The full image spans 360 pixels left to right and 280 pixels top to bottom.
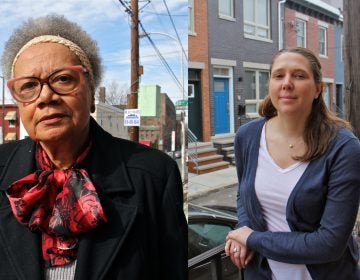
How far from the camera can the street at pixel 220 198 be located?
1.70 meters

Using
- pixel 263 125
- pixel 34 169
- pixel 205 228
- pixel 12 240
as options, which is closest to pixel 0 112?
pixel 34 169

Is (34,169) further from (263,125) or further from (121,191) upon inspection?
(263,125)

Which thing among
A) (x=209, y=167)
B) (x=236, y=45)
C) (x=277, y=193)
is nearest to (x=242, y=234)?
(x=277, y=193)

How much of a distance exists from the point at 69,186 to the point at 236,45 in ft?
3.50

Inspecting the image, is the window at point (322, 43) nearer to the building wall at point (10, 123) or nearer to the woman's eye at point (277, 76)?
the woman's eye at point (277, 76)

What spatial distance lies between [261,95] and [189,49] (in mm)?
305

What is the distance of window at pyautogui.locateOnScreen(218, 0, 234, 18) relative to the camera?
5.10ft

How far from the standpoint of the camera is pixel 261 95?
1.48 meters

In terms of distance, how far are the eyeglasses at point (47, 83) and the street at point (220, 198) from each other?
2.75 ft

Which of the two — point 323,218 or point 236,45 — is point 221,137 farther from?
point 323,218

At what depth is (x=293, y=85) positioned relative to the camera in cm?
103

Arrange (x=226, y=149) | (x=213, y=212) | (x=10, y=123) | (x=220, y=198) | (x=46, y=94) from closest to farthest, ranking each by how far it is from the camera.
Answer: (x=46, y=94) → (x=10, y=123) → (x=226, y=149) → (x=220, y=198) → (x=213, y=212)

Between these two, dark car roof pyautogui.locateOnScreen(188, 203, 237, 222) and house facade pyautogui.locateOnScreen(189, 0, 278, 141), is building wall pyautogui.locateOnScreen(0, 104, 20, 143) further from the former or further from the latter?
dark car roof pyautogui.locateOnScreen(188, 203, 237, 222)

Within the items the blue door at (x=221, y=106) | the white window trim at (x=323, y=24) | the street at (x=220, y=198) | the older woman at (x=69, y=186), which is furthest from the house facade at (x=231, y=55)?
the older woman at (x=69, y=186)
